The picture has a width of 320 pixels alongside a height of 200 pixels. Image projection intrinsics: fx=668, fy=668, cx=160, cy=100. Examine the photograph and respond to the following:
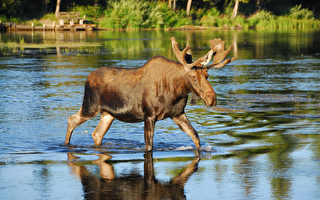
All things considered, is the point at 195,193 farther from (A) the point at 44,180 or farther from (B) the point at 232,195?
(A) the point at 44,180

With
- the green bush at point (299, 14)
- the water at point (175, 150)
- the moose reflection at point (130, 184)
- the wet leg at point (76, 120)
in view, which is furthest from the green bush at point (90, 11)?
the moose reflection at point (130, 184)

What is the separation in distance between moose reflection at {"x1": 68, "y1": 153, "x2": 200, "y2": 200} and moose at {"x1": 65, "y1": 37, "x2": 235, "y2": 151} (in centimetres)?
93

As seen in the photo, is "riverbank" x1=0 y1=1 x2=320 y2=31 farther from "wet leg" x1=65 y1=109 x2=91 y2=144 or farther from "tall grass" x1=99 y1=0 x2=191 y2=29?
"wet leg" x1=65 y1=109 x2=91 y2=144

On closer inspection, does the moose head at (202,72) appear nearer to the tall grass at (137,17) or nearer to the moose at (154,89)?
the moose at (154,89)

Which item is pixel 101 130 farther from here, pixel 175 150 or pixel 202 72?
pixel 202 72

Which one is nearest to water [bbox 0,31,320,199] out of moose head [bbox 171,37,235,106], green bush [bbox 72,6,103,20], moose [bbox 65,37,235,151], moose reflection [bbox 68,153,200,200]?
moose reflection [bbox 68,153,200,200]

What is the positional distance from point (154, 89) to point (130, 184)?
7.09 feet

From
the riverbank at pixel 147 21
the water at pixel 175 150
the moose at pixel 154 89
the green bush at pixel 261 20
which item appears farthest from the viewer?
the green bush at pixel 261 20

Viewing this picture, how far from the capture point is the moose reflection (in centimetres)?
719

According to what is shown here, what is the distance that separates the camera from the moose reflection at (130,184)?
7.19 metres

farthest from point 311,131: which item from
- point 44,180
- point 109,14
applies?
point 109,14

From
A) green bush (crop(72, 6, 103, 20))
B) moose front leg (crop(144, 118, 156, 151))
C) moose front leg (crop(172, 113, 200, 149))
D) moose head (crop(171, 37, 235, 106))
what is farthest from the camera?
green bush (crop(72, 6, 103, 20))

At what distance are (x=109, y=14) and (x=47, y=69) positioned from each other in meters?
38.0

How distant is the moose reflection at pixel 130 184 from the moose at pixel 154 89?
93cm
